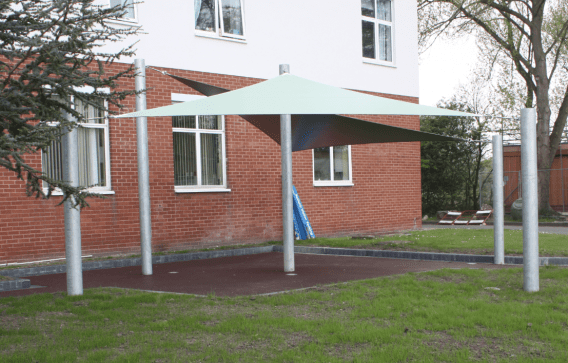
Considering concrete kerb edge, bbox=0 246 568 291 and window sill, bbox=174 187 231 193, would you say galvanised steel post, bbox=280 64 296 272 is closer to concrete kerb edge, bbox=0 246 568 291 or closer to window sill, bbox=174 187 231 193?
concrete kerb edge, bbox=0 246 568 291

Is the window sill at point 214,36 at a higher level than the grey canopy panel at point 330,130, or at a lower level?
higher

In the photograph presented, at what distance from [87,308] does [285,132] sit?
12.2ft

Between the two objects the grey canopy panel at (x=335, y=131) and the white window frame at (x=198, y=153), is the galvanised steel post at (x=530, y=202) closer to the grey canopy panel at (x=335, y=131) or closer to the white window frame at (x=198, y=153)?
the grey canopy panel at (x=335, y=131)

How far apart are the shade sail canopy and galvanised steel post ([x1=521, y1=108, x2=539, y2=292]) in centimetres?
67

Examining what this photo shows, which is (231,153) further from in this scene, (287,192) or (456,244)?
(456,244)

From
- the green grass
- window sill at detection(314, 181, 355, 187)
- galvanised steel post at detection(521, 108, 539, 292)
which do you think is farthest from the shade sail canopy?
window sill at detection(314, 181, 355, 187)

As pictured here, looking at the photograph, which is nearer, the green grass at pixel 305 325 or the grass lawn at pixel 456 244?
the green grass at pixel 305 325

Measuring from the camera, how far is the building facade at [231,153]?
10711 millimetres

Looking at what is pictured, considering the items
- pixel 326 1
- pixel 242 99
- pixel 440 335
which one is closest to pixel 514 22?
pixel 326 1

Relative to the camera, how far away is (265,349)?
13.1 ft

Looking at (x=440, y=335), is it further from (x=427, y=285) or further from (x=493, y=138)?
(x=493, y=138)

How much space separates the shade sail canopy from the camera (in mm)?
5543

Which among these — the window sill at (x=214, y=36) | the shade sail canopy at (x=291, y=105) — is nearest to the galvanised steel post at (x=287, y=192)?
the shade sail canopy at (x=291, y=105)

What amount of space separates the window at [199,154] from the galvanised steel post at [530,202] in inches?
291
